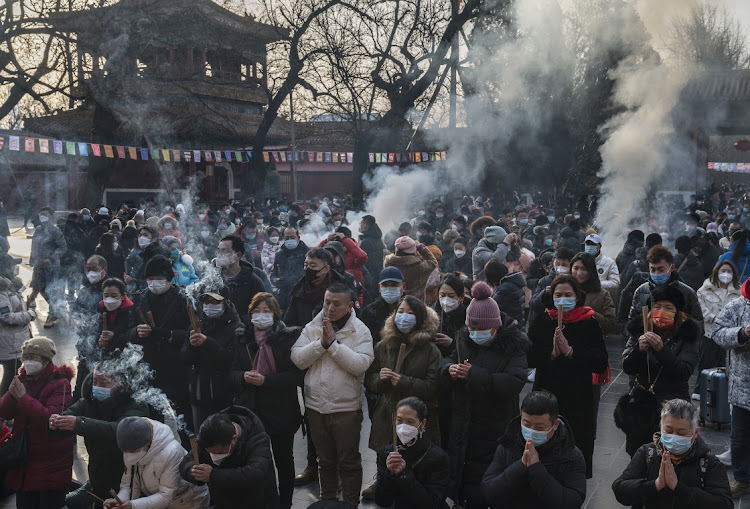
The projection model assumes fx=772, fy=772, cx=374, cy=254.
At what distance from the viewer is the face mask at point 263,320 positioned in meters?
4.96

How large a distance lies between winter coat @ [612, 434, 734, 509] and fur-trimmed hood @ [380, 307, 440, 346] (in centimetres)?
150

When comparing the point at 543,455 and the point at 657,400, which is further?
the point at 657,400

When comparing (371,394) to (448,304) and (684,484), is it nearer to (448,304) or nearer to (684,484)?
(448,304)

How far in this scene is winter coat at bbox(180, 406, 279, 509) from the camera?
400 cm

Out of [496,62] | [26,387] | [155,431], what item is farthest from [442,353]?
[496,62]

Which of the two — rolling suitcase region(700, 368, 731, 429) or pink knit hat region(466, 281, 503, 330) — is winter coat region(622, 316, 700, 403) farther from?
rolling suitcase region(700, 368, 731, 429)

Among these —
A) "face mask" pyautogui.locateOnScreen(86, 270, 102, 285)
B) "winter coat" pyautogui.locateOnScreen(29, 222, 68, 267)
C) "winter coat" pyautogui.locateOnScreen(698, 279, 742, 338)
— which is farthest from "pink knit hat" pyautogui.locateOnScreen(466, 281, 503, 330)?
"winter coat" pyautogui.locateOnScreen(29, 222, 68, 267)

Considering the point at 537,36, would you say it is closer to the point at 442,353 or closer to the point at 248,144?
the point at 248,144

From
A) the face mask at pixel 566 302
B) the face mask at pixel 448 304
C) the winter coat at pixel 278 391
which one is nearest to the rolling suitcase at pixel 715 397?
the face mask at pixel 566 302

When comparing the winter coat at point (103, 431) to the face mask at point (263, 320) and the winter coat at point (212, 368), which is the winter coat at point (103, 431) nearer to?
the winter coat at point (212, 368)

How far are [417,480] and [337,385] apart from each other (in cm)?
97

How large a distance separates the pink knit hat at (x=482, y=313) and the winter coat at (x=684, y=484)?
3.95ft

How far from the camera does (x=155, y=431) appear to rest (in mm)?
4250

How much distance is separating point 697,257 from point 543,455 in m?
6.11
